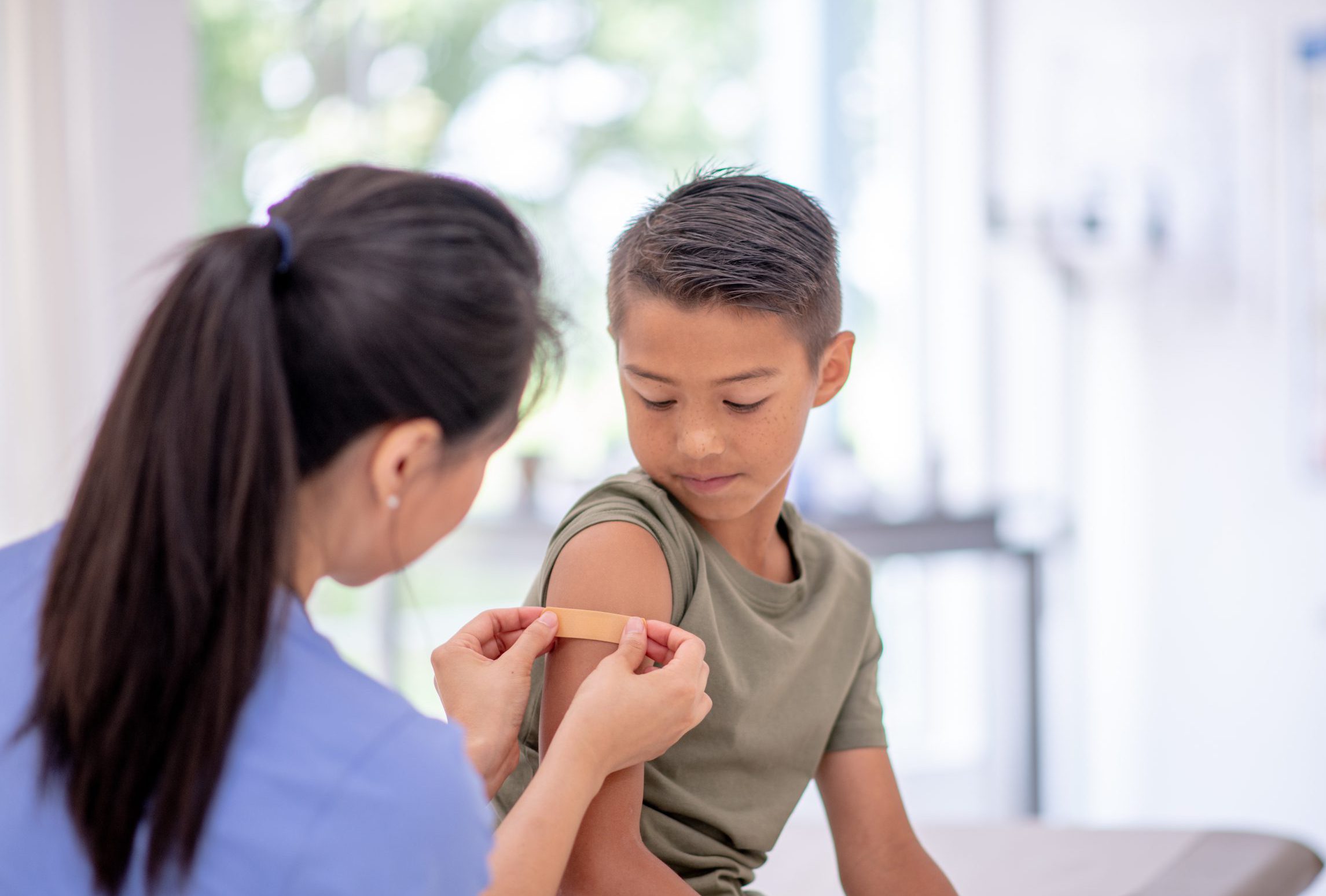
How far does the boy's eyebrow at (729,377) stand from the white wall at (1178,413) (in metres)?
1.88

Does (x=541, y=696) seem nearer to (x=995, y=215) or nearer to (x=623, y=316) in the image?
(x=623, y=316)

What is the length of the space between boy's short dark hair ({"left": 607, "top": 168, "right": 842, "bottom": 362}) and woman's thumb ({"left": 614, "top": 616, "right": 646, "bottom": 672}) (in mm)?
282

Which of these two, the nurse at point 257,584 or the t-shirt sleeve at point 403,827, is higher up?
the nurse at point 257,584

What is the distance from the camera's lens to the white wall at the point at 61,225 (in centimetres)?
205

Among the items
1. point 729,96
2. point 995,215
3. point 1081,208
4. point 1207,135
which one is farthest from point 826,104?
point 1207,135

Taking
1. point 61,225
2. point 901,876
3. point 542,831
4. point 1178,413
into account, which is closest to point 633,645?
point 542,831

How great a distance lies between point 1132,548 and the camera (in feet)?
9.38

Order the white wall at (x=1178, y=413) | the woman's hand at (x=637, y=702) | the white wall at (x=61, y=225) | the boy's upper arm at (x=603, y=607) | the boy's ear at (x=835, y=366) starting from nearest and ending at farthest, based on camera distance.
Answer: the woman's hand at (x=637, y=702) → the boy's upper arm at (x=603, y=607) → the boy's ear at (x=835, y=366) → the white wall at (x=61, y=225) → the white wall at (x=1178, y=413)

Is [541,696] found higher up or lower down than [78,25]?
lower down

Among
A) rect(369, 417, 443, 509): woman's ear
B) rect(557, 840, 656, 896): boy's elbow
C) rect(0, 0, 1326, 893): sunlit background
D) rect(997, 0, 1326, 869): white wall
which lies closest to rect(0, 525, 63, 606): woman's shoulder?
rect(369, 417, 443, 509): woman's ear

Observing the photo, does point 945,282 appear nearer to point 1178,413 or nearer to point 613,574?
point 1178,413

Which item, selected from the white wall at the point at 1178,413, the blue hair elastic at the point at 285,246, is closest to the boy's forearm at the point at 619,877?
the blue hair elastic at the point at 285,246

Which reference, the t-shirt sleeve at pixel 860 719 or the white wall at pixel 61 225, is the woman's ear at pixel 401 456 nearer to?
the t-shirt sleeve at pixel 860 719

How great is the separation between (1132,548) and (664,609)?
2.14 meters
